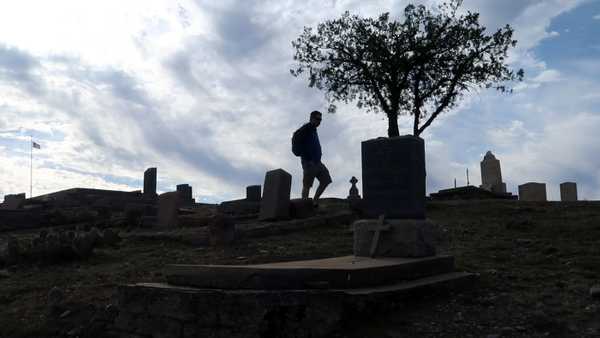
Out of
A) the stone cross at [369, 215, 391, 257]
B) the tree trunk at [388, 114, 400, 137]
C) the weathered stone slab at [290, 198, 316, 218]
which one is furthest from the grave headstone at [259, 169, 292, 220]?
the tree trunk at [388, 114, 400, 137]

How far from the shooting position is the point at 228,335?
14.4 ft

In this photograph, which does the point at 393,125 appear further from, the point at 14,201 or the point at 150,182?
the point at 14,201

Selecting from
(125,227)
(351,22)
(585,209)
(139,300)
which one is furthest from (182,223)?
(351,22)

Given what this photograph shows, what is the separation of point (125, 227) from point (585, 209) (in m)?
11.4

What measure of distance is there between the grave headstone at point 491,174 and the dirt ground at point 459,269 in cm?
1212

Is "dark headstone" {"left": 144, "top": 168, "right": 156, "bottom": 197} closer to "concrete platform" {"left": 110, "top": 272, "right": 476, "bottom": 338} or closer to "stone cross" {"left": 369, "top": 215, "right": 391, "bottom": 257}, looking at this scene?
"stone cross" {"left": 369, "top": 215, "right": 391, "bottom": 257}

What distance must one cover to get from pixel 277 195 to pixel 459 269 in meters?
6.05

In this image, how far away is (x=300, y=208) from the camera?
12398 millimetres

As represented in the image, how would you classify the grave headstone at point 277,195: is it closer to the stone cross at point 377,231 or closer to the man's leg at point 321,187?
the man's leg at point 321,187

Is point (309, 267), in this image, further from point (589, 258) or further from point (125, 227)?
point (125, 227)

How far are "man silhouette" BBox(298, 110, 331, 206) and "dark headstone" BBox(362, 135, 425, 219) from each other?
16.2 ft

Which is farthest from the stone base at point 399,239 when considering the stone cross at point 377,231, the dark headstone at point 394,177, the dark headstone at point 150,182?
the dark headstone at point 150,182

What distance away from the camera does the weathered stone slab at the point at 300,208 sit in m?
Result: 12.4

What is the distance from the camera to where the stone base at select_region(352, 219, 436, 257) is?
642cm
